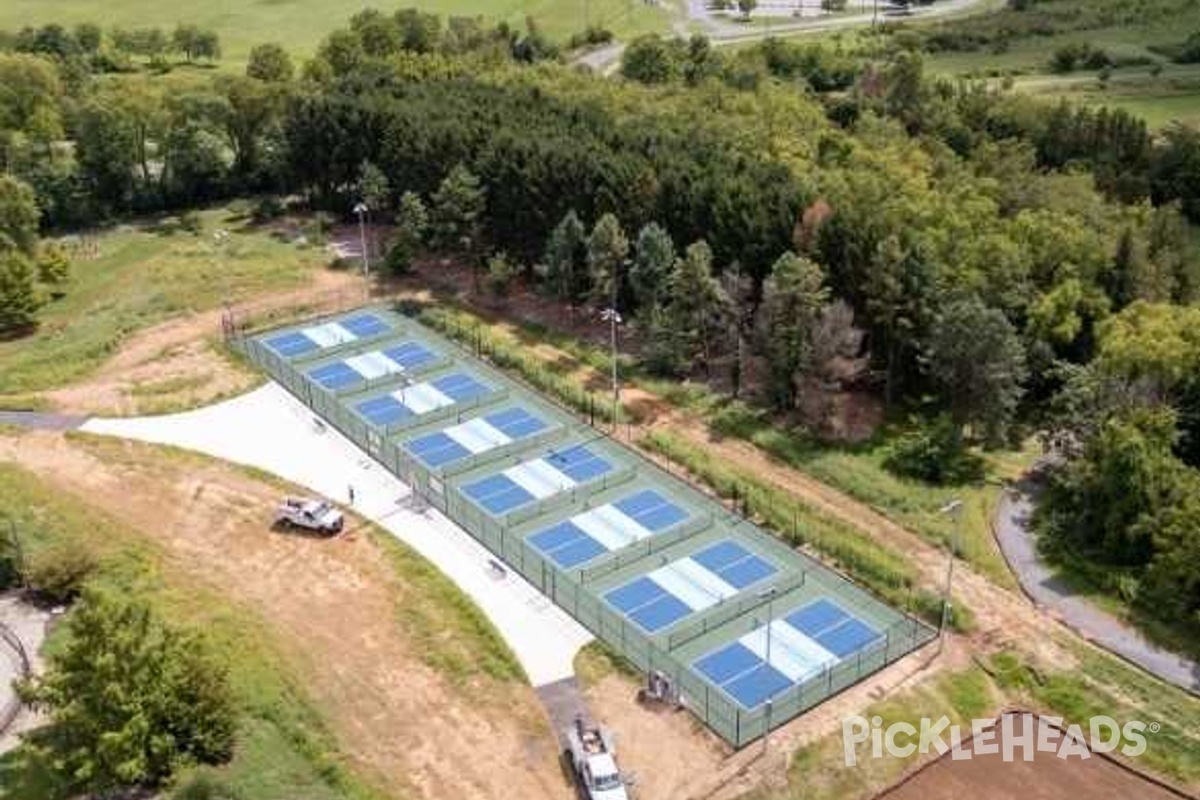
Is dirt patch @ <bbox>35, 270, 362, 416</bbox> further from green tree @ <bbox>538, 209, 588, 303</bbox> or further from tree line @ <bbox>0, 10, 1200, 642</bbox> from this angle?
green tree @ <bbox>538, 209, 588, 303</bbox>

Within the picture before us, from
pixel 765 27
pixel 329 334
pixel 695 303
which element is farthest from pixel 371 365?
pixel 765 27

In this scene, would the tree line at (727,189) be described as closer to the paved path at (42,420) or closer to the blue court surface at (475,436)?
the blue court surface at (475,436)

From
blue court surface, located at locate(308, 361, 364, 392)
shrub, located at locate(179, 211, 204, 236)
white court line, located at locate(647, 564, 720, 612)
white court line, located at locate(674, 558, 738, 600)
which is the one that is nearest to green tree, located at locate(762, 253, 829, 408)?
white court line, located at locate(674, 558, 738, 600)

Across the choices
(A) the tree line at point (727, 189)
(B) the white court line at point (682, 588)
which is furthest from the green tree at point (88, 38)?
(B) the white court line at point (682, 588)

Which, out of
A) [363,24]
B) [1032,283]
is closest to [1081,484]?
[1032,283]

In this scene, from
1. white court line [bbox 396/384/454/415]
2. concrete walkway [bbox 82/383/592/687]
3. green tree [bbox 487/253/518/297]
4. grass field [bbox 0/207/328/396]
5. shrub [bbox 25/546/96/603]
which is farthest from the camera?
green tree [bbox 487/253/518/297]

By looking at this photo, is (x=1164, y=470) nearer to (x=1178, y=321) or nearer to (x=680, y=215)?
(x=1178, y=321)
